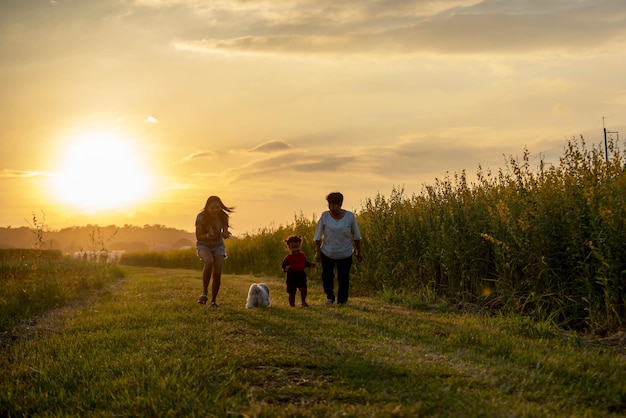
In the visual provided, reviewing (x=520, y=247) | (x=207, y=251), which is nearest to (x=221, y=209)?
(x=207, y=251)

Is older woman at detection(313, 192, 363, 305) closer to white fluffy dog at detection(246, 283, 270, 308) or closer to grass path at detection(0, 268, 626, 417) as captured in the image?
white fluffy dog at detection(246, 283, 270, 308)

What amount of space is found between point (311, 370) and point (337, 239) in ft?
20.9

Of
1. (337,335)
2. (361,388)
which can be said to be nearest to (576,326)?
(337,335)

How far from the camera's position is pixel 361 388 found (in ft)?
19.4

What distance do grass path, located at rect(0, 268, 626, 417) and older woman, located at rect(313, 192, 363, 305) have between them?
2.59m

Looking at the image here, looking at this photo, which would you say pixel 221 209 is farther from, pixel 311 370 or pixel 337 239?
pixel 311 370

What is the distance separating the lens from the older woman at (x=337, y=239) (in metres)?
12.8

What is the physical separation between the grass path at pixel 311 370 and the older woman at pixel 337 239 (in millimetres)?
2587

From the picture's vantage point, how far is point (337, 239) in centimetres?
1292

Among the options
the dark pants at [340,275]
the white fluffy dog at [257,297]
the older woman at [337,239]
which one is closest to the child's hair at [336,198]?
the older woman at [337,239]

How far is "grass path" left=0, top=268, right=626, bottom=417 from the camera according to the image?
556cm

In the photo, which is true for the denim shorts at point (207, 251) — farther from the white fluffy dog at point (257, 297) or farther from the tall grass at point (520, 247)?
the tall grass at point (520, 247)

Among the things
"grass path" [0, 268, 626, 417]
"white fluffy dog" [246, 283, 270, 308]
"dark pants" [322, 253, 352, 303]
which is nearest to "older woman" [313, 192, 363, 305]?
"dark pants" [322, 253, 352, 303]

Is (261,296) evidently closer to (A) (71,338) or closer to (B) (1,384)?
(A) (71,338)
